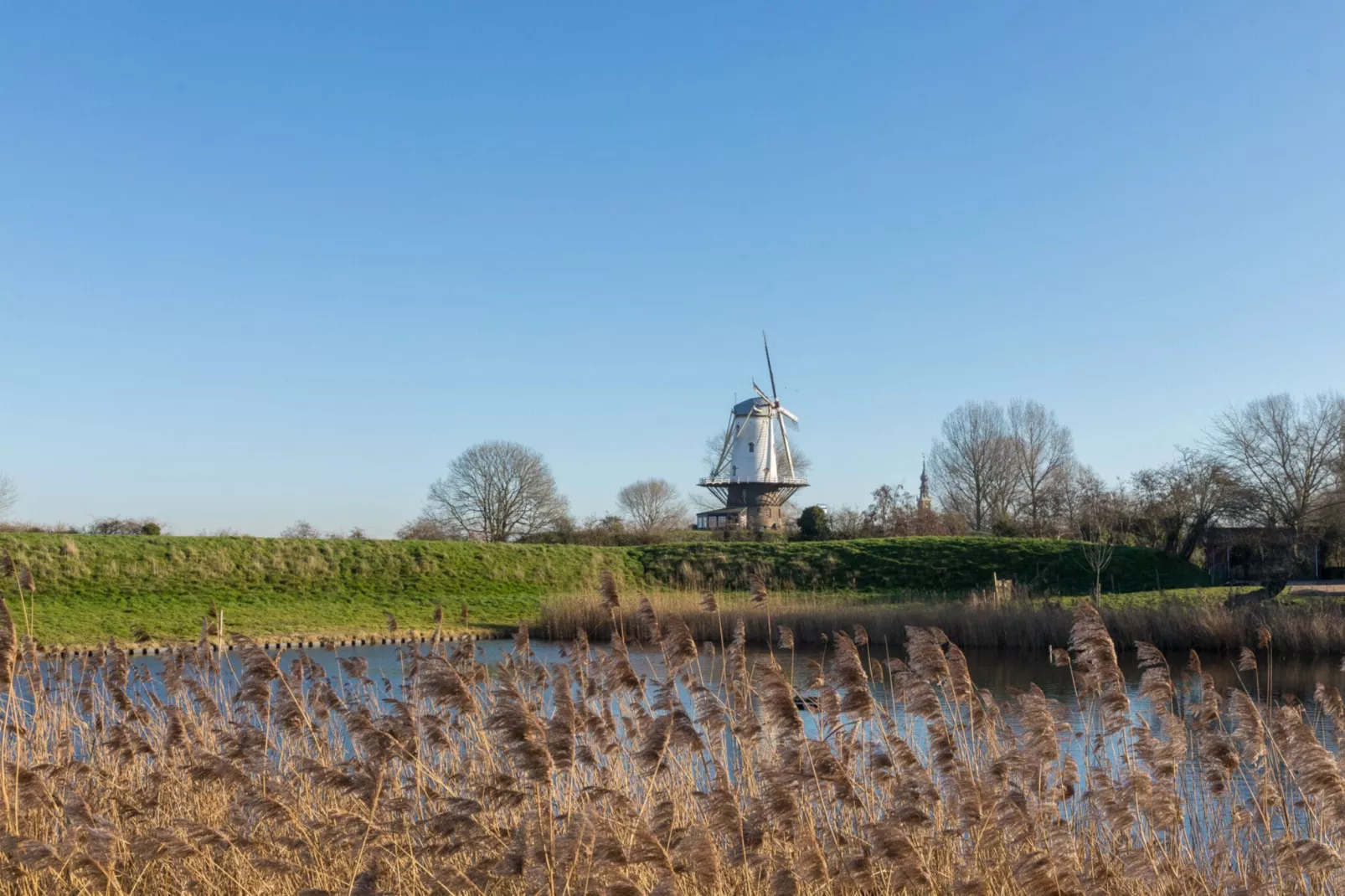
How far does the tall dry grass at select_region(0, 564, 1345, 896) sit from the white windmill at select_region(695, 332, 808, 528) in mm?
53215

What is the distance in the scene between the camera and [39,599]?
27.4 metres

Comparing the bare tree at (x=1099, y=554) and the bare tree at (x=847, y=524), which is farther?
the bare tree at (x=847, y=524)

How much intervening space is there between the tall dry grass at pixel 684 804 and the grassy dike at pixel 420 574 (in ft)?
60.6

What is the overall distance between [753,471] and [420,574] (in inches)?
1142

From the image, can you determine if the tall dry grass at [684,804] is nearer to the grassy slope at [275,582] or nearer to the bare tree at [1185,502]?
the grassy slope at [275,582]

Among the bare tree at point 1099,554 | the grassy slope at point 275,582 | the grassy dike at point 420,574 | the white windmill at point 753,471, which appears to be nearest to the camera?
the grassy slope at point 275,582

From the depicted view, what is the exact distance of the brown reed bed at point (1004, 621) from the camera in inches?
766

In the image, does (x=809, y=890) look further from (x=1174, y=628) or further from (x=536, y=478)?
(x=536, y=478)

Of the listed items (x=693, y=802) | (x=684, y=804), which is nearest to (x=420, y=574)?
(x=684, y=804)

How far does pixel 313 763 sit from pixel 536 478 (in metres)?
50.7

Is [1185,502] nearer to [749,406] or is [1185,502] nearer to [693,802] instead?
[749,406]

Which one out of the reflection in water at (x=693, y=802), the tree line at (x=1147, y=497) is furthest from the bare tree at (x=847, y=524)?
the reflection in water at (x=693, y=802)

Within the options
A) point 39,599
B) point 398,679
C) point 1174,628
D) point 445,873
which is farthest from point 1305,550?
point 445,873

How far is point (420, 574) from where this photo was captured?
36.0 m
